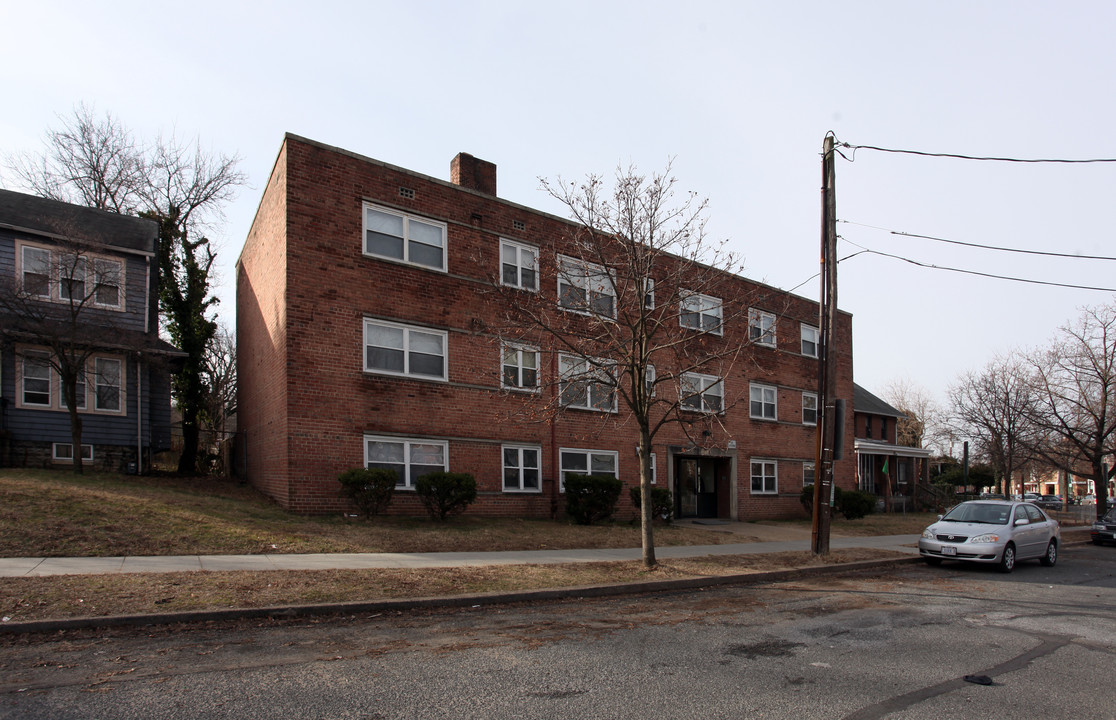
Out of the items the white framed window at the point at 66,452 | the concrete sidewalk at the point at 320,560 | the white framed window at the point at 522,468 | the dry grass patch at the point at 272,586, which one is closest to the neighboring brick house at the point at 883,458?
the white framed window at the point at 522,468

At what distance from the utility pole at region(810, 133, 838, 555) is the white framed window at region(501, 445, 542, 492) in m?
7.29

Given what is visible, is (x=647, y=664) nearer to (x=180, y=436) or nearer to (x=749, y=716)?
(x=749, y=716)

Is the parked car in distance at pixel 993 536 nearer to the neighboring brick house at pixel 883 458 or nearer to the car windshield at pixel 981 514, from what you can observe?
the car windshield at pixel 981 514

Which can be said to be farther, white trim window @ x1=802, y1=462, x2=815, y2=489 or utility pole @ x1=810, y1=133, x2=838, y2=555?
white trim window @ x1=802, y1=462, x2=815, y2=489

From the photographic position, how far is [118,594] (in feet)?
25.7

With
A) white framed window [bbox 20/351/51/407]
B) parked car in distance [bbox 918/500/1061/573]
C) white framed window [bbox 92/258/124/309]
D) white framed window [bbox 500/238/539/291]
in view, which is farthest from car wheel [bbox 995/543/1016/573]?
white framed window [bbox 20/351/51/407]

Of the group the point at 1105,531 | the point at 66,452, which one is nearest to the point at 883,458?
the point at 1105,531

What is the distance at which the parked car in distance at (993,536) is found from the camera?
1374cm

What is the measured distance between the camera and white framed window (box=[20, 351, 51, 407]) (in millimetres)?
18703

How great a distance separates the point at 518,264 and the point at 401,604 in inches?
468

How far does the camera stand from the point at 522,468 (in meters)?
18.5

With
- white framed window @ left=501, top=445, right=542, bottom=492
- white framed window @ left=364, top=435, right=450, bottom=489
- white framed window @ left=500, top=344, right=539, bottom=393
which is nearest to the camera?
white framed window @ left=364, top=435, right=450, bottom=489

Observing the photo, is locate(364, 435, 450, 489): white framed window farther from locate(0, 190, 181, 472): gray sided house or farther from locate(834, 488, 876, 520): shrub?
locate(834, 488, 876, 520): shrub

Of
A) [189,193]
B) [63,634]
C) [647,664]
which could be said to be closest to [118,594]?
[63,634]
